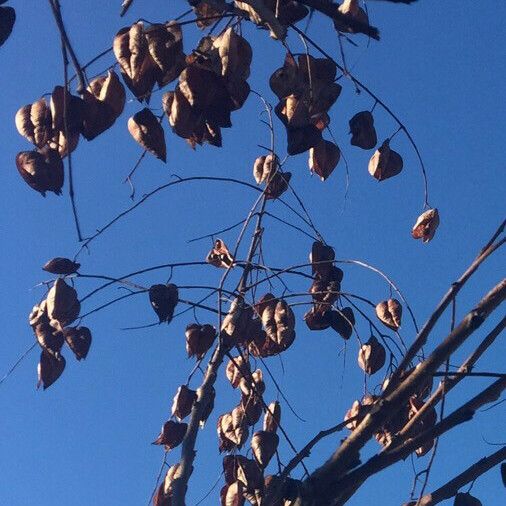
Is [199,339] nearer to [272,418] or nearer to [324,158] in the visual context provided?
[272,418]

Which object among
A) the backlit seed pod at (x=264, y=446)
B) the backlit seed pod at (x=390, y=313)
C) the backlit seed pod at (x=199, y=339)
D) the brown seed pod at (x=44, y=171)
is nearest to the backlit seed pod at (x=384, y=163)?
the backlit seed pod at (x=390, y=313)

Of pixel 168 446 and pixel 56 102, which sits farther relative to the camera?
pixel 168 446

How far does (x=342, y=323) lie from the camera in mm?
2152

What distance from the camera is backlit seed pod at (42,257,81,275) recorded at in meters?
2.03

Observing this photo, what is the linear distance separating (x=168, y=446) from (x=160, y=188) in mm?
604

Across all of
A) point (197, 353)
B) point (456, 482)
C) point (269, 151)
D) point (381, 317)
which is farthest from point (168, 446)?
point (456, 482)

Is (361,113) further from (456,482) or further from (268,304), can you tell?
(456,482)

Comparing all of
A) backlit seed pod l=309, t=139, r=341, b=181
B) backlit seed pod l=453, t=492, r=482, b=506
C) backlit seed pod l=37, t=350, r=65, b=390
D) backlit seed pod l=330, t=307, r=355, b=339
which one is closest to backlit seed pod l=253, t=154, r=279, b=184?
backlit seed pod l=309, t=139, r=341, b=181

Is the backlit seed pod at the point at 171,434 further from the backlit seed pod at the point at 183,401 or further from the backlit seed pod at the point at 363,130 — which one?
the backlit seed pod at the point at 363,130

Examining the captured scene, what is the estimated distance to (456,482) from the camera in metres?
1.29

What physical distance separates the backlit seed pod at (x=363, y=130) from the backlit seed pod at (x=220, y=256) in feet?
1.53

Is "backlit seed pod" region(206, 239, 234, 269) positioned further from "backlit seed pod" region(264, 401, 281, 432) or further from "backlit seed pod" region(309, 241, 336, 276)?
"backlit seed pod" region(264, 401, 281, 432)

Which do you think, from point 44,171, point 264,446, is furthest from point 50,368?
point 44,171

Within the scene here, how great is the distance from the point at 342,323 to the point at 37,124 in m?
0.92
